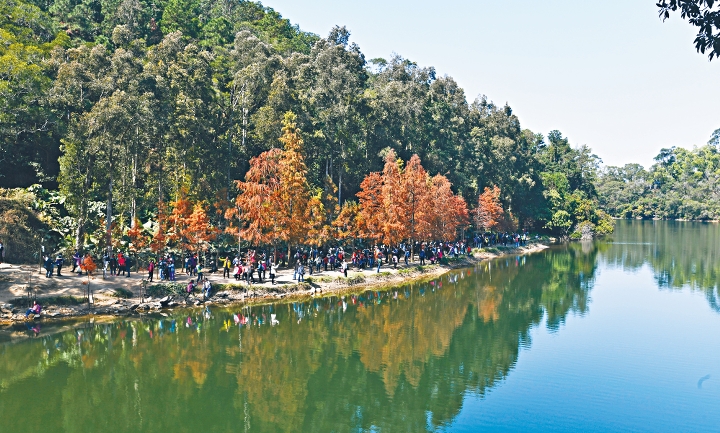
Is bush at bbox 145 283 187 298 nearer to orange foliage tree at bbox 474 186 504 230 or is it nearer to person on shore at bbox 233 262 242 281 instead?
person on shore at bbox 233 262 242 281

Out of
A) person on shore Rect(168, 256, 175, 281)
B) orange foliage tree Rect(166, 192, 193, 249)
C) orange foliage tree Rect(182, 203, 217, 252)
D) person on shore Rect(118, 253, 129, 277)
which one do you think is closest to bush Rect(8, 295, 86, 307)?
person on shore Rect(118, 253, 129, 277)

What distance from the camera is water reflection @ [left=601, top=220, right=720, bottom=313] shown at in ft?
167

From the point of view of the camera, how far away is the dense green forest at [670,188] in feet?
536

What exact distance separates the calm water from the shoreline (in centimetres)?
136

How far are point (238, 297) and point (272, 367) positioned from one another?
11.2m

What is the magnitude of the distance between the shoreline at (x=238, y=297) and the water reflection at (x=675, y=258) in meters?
23.6

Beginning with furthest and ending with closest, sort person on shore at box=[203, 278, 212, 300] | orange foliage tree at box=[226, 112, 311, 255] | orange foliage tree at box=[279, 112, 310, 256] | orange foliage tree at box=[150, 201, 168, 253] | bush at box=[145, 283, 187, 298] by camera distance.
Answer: orange foliage tree at box=[279, 112, 310, 256]
orange foliage tree at box=[226, 112, 311, 255]
orange foliage tree at box=[150, 201, 168, 253]
person on shore at box=[203, 278, 212, 300]
bush at box=[145, 283, 187, 298]

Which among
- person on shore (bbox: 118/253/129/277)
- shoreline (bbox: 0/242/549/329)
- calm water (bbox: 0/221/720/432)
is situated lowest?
calm water (bbox: 0/221/720/432)

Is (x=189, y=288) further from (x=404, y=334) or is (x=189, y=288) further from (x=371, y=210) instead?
(x=371, y=210)

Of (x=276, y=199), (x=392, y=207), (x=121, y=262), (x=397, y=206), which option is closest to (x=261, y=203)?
(x=276, y=199)

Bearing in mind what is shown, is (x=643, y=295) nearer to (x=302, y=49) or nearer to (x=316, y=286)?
(x=316, y=286)

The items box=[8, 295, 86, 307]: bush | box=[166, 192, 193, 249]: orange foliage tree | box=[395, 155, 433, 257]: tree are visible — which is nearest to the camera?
box=[8, 295, 86, 307]: bush

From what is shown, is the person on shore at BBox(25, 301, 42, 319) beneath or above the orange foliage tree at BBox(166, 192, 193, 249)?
beneath

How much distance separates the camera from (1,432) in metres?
16.9
